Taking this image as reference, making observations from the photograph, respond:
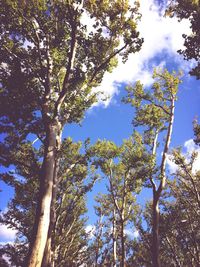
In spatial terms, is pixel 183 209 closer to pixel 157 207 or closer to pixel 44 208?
pixel 157 207

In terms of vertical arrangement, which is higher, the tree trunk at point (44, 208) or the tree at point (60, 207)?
the tree at point (60, 207)

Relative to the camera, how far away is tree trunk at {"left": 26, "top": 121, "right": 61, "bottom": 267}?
22.8 feet

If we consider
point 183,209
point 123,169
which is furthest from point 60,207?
point 183,209

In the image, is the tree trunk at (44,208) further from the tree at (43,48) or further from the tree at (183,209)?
the tree at (183,209)

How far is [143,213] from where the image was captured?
3362cm

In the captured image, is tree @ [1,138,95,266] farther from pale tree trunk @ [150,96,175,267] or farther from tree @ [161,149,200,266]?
tree @ [161,149,200,266]

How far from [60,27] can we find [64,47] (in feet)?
3.82

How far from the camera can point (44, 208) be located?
7773 mm

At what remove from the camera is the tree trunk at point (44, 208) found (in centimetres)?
695

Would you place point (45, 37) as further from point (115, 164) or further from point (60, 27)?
point (115, 164)

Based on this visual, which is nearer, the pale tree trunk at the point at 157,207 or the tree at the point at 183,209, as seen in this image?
the pale tree trunk at the point at 157,207

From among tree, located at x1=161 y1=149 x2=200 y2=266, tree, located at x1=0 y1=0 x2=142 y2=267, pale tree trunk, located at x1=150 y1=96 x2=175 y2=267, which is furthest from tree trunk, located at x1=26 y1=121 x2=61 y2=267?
tree, located at x1=161 y1=149 x2=200 y2=266

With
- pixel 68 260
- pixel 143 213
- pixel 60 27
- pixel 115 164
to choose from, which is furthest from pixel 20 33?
pixel 143 213

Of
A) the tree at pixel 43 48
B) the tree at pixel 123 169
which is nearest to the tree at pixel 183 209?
the tree at pixel 123 169
